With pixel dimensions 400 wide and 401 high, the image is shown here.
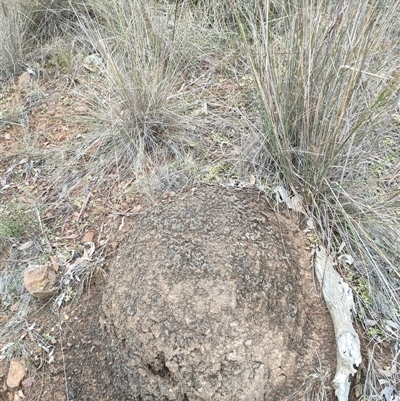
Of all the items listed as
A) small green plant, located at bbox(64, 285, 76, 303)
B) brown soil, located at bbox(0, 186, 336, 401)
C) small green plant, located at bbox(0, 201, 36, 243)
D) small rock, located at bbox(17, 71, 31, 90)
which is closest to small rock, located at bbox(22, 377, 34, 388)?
brown soil, located at bbox(0, 186, 336, 401)

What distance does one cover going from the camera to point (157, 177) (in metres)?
2.22

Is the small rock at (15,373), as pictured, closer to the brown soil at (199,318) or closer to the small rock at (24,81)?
the brown soil at (199,318)

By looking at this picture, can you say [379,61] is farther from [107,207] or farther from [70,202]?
[70,202]

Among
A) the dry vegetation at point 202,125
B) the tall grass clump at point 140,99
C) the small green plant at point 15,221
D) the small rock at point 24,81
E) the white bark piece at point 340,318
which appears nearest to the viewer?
the white bark piece at point 340,318

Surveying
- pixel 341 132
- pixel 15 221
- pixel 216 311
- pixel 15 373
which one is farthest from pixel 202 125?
pixel 15 373

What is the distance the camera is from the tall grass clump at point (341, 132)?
176 cm

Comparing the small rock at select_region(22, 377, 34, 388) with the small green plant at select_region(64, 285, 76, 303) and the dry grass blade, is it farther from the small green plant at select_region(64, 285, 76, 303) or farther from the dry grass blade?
the dry grass blade

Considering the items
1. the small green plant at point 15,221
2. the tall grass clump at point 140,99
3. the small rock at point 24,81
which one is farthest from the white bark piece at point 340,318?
the small rock at point 24,81

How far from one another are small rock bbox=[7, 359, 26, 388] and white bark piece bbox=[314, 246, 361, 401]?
109 centimetres

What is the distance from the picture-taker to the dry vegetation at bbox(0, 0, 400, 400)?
5.91 feet

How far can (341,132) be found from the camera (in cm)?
183

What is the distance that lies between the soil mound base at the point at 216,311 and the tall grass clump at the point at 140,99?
64cm

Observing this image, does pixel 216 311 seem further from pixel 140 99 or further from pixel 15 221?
pixel 140 99

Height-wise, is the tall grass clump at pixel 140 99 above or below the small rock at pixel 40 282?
above
